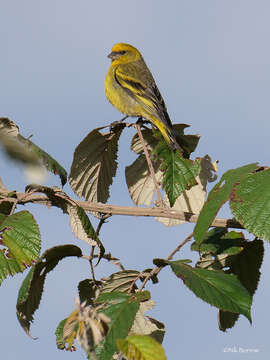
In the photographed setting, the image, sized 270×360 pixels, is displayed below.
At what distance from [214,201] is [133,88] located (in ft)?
16.4

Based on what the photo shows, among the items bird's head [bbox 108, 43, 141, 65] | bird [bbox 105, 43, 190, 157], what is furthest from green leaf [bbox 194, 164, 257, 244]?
bird's head [bbox 108, 43, 141, 65]

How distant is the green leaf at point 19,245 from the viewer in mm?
2818

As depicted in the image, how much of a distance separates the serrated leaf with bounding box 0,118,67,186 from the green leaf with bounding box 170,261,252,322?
1.22 meters

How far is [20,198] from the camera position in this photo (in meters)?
3.22

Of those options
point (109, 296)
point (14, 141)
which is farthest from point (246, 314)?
point (14, 141)

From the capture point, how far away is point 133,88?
7.30m

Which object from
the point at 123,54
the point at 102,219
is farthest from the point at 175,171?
the point at 123,54

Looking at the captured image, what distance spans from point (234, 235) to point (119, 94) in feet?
15.3

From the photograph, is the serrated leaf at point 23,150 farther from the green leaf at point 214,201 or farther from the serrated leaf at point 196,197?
the green leaf at point 214,201

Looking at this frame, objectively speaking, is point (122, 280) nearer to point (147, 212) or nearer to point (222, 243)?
point (147, 212)

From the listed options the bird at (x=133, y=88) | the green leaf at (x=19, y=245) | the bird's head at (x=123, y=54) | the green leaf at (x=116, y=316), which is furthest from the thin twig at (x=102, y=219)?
the bird's head at (x=123, y=54)

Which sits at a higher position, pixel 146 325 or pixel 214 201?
pixel 214 201

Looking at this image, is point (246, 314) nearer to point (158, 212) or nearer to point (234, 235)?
point (234, 235)

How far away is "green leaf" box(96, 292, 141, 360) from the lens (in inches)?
90.2
